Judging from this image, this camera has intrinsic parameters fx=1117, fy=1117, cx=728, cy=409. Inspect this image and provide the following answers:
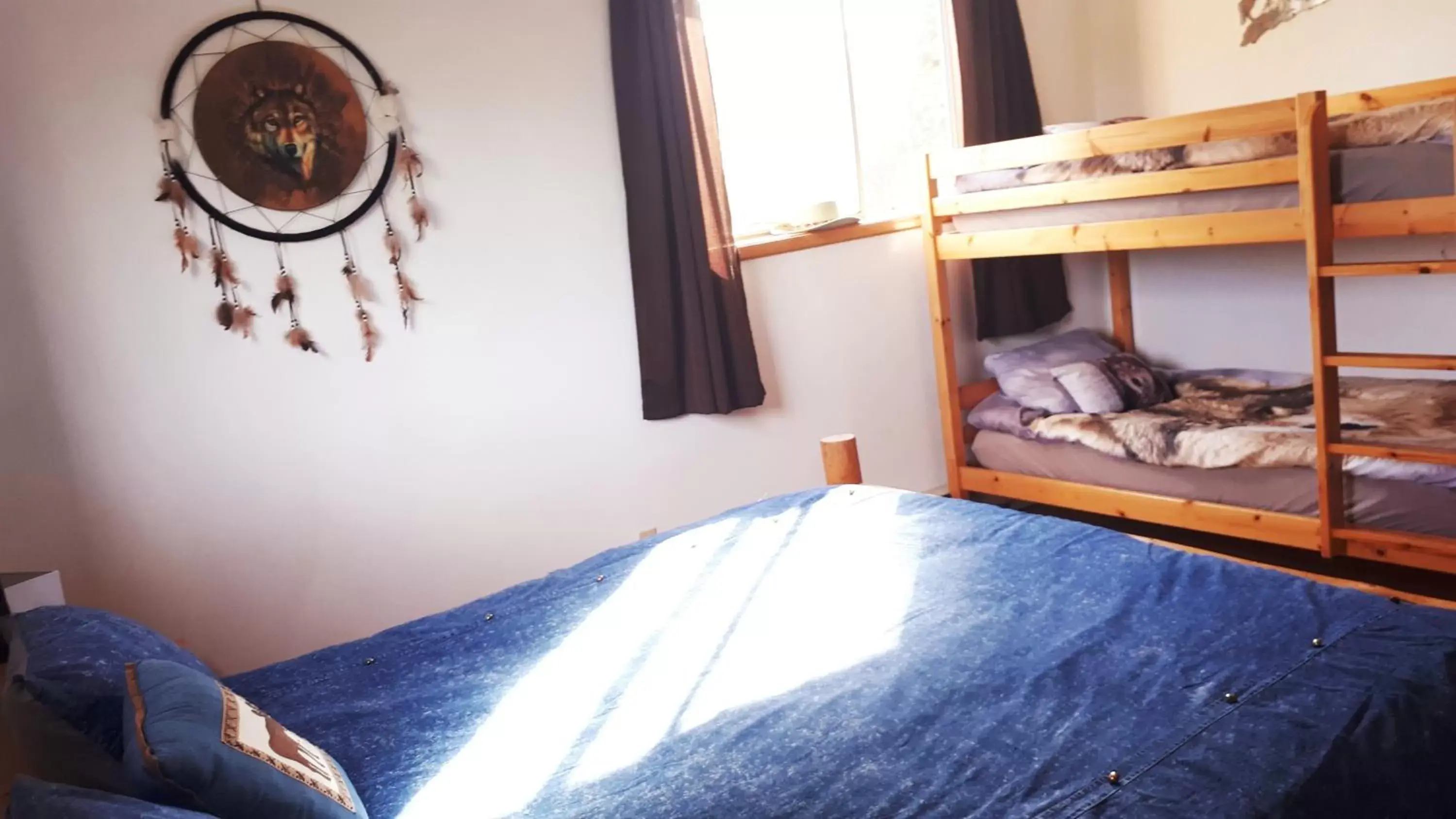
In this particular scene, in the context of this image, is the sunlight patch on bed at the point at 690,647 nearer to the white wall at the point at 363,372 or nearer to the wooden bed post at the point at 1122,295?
the white wall at the point at 363,372

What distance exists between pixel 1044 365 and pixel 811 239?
0.95m

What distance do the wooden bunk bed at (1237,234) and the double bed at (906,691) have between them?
920 mm

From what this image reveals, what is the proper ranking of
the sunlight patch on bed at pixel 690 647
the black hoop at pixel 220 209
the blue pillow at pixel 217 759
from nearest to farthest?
1. the blue pillow at pixel 217 759
2. the sunlight patch on bed at pixel 690 647
3. the black hoop at pixel 220 209

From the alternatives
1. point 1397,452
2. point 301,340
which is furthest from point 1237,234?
point 301,340

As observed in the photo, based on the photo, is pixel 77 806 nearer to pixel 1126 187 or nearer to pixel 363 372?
pixel 363 372

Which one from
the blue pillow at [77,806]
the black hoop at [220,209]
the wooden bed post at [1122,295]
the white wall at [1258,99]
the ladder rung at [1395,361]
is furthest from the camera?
the wooden bed post at [1122,295]

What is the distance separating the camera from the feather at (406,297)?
10.4 feet

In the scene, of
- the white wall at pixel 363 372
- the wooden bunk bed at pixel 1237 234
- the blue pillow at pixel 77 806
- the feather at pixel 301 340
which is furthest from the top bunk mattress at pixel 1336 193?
the blue pillow at pixel 77 806

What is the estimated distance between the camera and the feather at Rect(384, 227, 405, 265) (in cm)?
313

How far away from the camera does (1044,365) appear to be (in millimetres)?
3979

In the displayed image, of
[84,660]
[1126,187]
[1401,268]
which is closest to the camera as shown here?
[84,660]

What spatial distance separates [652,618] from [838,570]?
15.7 inches

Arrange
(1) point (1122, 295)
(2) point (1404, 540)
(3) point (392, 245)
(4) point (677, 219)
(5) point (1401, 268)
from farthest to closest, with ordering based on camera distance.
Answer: (1) point (1122, 295)
(4) point (677, 219)
(3) point (392, 245)
(2) point (1404, 540)
(5) point (1401, 268)

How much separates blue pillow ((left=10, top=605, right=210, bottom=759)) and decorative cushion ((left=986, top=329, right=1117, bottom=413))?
2.74 m
